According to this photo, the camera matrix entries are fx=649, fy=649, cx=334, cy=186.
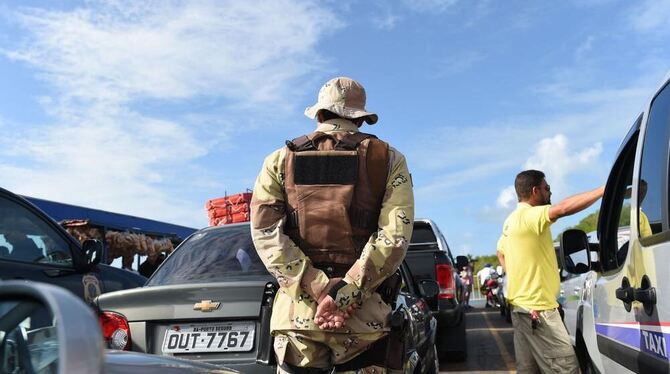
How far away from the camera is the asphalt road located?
771 cm

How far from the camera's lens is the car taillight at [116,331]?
3422 mm

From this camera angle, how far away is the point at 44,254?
483 centimetres

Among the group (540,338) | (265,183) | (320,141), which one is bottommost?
(540,338)

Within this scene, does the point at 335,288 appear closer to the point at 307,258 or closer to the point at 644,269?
the point at 307,258

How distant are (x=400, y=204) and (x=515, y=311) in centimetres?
219

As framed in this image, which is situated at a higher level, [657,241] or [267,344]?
[657,241]

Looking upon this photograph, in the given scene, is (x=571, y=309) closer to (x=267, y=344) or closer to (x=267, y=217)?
(x=267, y=344)

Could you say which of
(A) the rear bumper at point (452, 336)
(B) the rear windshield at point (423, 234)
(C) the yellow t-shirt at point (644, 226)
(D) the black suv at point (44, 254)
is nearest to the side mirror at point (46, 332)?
(C) the yellow t-shirt at point (644, 226)

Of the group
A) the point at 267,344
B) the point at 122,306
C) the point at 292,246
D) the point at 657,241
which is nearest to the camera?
the point at 657,241

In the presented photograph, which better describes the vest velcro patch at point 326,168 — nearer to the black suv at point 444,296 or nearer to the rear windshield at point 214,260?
the rear windshield at point 214,260

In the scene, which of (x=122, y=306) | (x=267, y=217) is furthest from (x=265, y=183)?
(x=122, y=306)

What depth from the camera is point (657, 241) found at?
7.39ft

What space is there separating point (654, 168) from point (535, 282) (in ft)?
6.45

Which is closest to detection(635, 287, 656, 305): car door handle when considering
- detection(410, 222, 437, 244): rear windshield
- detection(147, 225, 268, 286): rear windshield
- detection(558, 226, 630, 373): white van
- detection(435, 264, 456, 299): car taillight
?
detection(558, 226, 630, 373): white van
